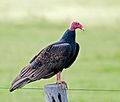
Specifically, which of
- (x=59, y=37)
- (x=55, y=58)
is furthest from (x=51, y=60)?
(x=59, y=37)

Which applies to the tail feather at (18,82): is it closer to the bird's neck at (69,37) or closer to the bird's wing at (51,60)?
the bird's wing at (51,60)

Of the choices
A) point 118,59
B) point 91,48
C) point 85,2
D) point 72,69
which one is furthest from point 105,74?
point 85,2

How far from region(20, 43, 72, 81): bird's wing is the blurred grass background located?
480 centimetres

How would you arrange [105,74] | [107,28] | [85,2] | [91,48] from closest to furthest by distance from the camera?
1. [105,74]
2. [91,48]
3. [107,28]
4. [85,2]

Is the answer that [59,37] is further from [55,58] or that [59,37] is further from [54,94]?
[54,94]

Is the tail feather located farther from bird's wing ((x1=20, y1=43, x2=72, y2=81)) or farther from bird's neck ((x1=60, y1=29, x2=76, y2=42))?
bird's neck ((x1=60, y1=29, x2=76, y2=42))

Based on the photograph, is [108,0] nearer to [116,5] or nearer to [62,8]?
[116,5]

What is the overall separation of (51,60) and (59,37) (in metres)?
15.6

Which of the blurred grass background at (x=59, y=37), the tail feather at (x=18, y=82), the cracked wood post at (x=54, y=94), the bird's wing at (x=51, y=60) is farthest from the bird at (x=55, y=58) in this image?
the blurred grass background at (x=59, y=37)

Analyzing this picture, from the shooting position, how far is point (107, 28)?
2495 centimetres

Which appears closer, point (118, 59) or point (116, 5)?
point (118, 59)

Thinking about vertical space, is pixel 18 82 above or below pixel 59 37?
below

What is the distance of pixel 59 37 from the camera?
21391 millimetres

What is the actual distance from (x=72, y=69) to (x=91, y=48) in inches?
160
